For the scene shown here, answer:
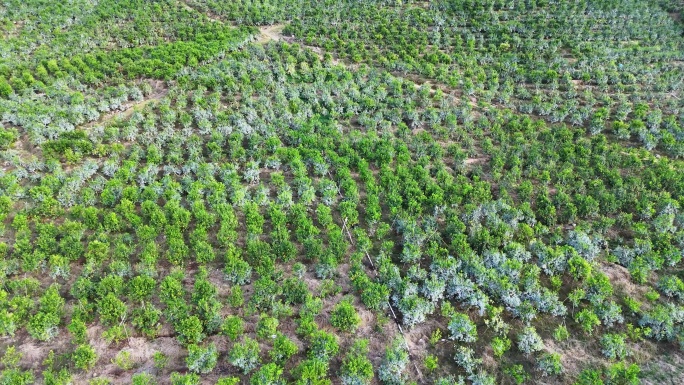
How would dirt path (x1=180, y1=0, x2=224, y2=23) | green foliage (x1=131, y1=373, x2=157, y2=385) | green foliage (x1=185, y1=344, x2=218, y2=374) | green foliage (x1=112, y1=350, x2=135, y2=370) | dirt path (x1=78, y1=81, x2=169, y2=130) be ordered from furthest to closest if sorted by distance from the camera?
dirt path (x1=180, y1=0, x2=224, y2=23)
dirt path (x1=78, y1=81, x2=169, y2=130)
green foliage (x1=112, y1=350, x2=135, y2=370)
green foliage (x1=185, y1=344, x2=218, y2=374)
green foliage (x1=131, y1=373, x2=157, y2=385)

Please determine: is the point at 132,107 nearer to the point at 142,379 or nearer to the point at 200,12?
the point at 200,12

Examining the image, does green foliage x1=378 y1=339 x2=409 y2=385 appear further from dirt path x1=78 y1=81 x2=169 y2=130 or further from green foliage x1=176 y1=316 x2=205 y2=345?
dirt path x1=78 y1=81 x2=169 y2=130

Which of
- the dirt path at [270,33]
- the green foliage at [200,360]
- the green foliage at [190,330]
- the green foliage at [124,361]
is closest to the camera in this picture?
the green foliage at [200,360]

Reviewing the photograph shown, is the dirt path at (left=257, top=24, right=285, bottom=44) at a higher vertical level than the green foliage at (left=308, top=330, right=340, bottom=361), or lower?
higher

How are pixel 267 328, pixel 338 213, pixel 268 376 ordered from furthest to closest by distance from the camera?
pixel 338 213, pixel 267 328, pixel 268 376

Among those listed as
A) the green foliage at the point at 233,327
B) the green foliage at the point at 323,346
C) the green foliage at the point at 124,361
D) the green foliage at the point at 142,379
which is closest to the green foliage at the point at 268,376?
the green foliage at the point at 323,346

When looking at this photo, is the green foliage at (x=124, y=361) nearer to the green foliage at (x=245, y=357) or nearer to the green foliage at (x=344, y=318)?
the green foliage at (x=245, y=357)

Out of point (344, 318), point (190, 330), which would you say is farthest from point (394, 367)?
point (190, 330)

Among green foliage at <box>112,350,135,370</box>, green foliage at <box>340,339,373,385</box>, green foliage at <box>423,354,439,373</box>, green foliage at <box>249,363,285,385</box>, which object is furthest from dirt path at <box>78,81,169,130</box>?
green foliage at <box>423,354,439,373</box>
